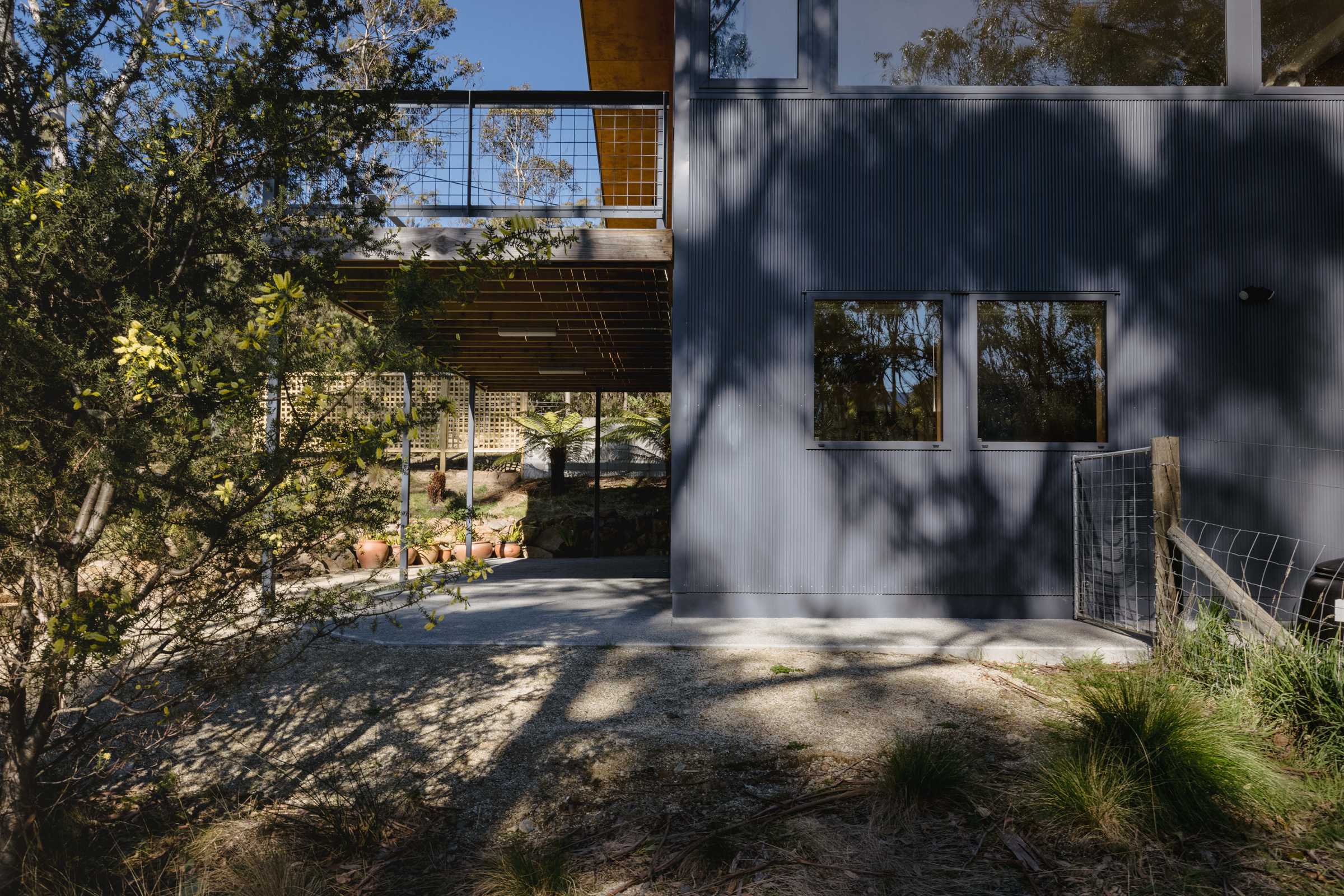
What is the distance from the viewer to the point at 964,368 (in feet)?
20.6

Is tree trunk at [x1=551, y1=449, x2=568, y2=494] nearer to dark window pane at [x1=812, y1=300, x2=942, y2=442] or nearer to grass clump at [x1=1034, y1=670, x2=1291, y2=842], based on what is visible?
dark window pane at [x1=812, y1=300, x2=942, y2=442]

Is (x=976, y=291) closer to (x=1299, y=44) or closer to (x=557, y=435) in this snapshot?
(x=1299, y=44)

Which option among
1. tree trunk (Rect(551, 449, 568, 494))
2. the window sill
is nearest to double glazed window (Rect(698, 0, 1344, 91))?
the window sill

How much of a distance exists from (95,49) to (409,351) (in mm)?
1410

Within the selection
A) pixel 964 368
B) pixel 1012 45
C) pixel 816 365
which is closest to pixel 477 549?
pixel 816 365

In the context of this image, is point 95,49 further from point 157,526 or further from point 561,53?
point 561,53

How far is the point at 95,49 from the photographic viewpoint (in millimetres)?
2863

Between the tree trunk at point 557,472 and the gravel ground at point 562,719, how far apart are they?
9294mm

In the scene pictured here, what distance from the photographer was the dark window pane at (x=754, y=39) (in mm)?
6477

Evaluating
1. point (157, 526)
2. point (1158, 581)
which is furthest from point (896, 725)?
point (157, 526)

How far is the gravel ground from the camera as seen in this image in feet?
11.7

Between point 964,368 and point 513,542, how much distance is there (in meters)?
8.13

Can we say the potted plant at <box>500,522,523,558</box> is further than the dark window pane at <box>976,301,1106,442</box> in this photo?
Yes

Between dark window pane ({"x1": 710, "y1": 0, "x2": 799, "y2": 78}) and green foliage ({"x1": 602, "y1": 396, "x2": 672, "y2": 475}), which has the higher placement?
dark window pane ({"x1": 710, "y1": 0, "x2": 799, "y2": 78})
